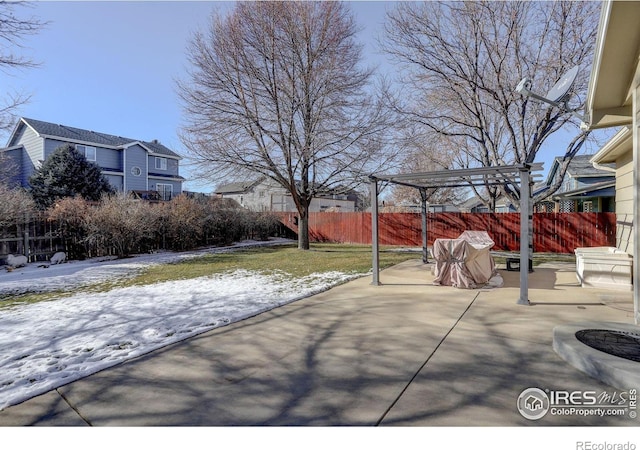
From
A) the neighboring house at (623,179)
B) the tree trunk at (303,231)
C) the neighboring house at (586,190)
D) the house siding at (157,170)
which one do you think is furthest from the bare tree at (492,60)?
the house siding at (157,170)

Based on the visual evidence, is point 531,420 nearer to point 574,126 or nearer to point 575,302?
point 575,302

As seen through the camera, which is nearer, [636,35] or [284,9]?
[636,35]

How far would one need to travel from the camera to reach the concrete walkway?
2.37 meters

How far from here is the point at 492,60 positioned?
461 inches

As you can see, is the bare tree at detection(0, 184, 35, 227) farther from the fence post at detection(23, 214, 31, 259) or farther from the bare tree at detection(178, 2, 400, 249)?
the bare tree at detection(178, 2, 400, 249)

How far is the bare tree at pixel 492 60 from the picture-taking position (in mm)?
11055

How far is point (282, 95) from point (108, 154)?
16.1m

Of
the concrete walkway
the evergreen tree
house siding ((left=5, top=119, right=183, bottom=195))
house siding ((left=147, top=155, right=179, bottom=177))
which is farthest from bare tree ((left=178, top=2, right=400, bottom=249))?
house siding ((left=147, top=155, right=179, bottom=177))

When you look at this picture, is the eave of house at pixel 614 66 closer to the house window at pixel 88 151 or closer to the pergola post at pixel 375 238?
the pergola post at pixel 375 238

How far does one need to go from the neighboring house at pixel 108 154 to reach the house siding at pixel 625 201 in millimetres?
18224

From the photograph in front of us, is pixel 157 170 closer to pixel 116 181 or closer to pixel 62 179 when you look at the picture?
pixel 116 181

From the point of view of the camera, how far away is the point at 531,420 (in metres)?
2.26

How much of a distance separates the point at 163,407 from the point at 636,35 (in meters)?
5.69

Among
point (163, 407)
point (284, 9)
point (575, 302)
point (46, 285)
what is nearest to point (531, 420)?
point (163, 407)
